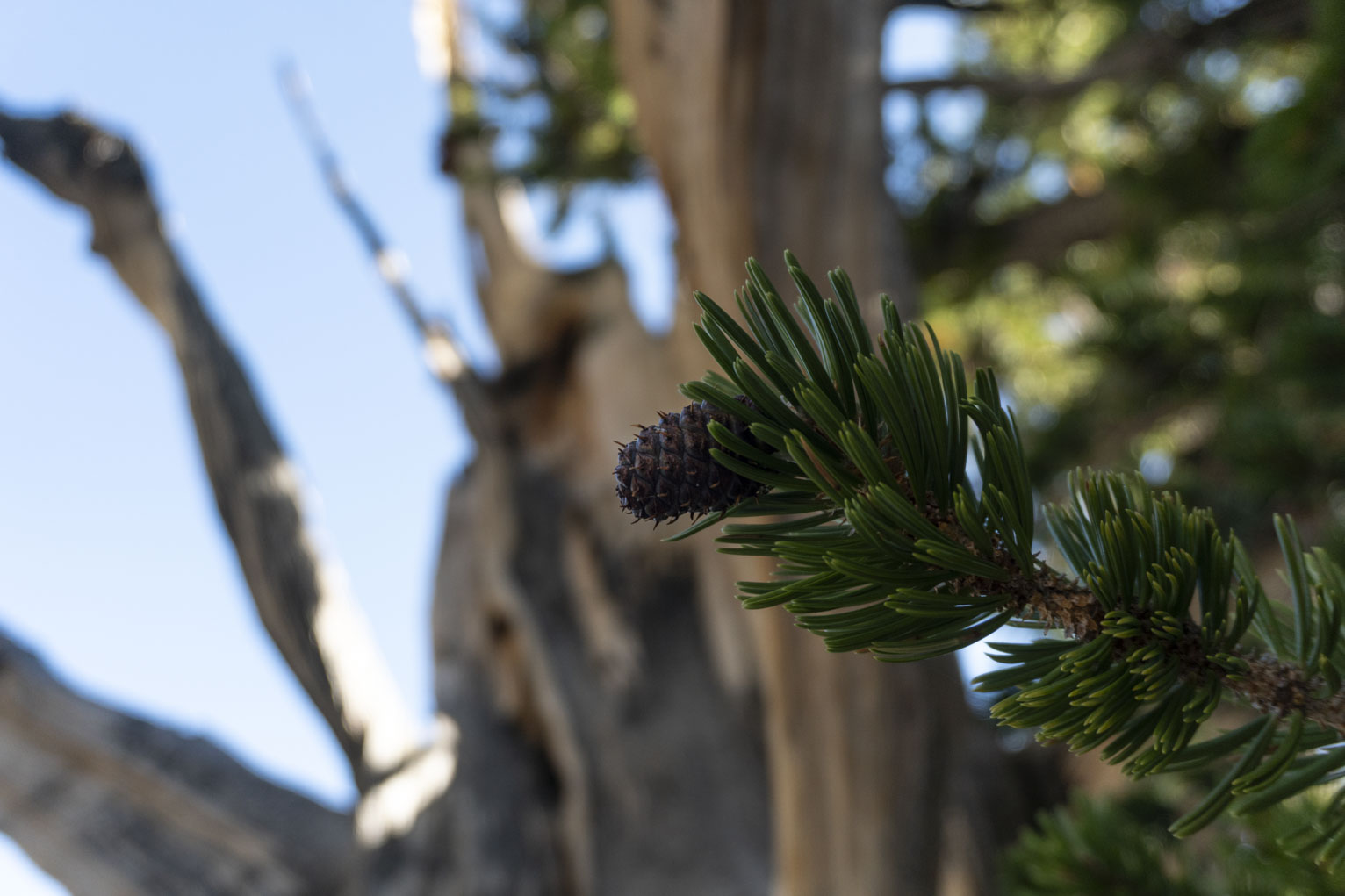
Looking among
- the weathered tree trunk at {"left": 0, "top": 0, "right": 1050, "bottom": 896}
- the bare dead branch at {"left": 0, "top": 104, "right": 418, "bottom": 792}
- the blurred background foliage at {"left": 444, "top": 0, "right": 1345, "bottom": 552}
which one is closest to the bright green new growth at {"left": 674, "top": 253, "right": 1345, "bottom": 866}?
the weathered tree trunk at {"left": 0, "top": 0, "right": 1050, "bottom": 896}

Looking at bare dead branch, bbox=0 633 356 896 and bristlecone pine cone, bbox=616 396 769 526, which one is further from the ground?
bristlecone pine cone, bbox=616 396 769 526

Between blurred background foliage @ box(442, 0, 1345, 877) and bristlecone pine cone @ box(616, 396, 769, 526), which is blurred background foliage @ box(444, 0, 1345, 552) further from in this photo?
bristlecone pine cone @ box(616, 396, 769, 526)

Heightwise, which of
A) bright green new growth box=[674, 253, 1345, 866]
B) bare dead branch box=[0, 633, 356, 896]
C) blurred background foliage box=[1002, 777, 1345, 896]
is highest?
bright green new growth box=[674, 253, 1345, 866]

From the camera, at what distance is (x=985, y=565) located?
337 mm

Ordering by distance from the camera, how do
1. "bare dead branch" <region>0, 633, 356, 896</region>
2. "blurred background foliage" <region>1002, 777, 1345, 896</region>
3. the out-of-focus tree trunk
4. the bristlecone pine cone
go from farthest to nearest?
"bare dead branch" <region>0, 633, 356, 896</region> < the out-of-focus tree trunk < "blurred background foliage" <region>1002, 777, 1345, 896</region> < the bristlecone pine cone

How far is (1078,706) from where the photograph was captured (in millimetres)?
341

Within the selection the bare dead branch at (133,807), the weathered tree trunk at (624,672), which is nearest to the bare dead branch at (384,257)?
the weathered tree trunk at (624,672)

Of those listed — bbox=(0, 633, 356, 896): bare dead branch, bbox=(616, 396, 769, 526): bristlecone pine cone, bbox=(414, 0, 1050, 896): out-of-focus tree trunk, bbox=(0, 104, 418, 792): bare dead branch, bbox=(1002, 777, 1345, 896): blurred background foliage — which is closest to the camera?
bbox=(616, 396, 769, 526): bristlecone pine cone

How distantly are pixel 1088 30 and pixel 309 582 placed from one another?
10.2 feet

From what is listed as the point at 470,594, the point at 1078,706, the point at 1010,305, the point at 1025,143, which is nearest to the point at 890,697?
the point at 1078,706

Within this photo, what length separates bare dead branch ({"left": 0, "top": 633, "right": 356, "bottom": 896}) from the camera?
1.24 m

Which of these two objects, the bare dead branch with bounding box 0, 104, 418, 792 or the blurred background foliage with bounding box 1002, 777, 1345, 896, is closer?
the blurred background foliage with bounding box 1002, 777, 1345, 896

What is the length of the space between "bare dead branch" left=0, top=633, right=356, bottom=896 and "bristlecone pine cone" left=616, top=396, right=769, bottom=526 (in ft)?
3.91

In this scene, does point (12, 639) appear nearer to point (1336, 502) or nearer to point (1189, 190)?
point (1336, 502)
